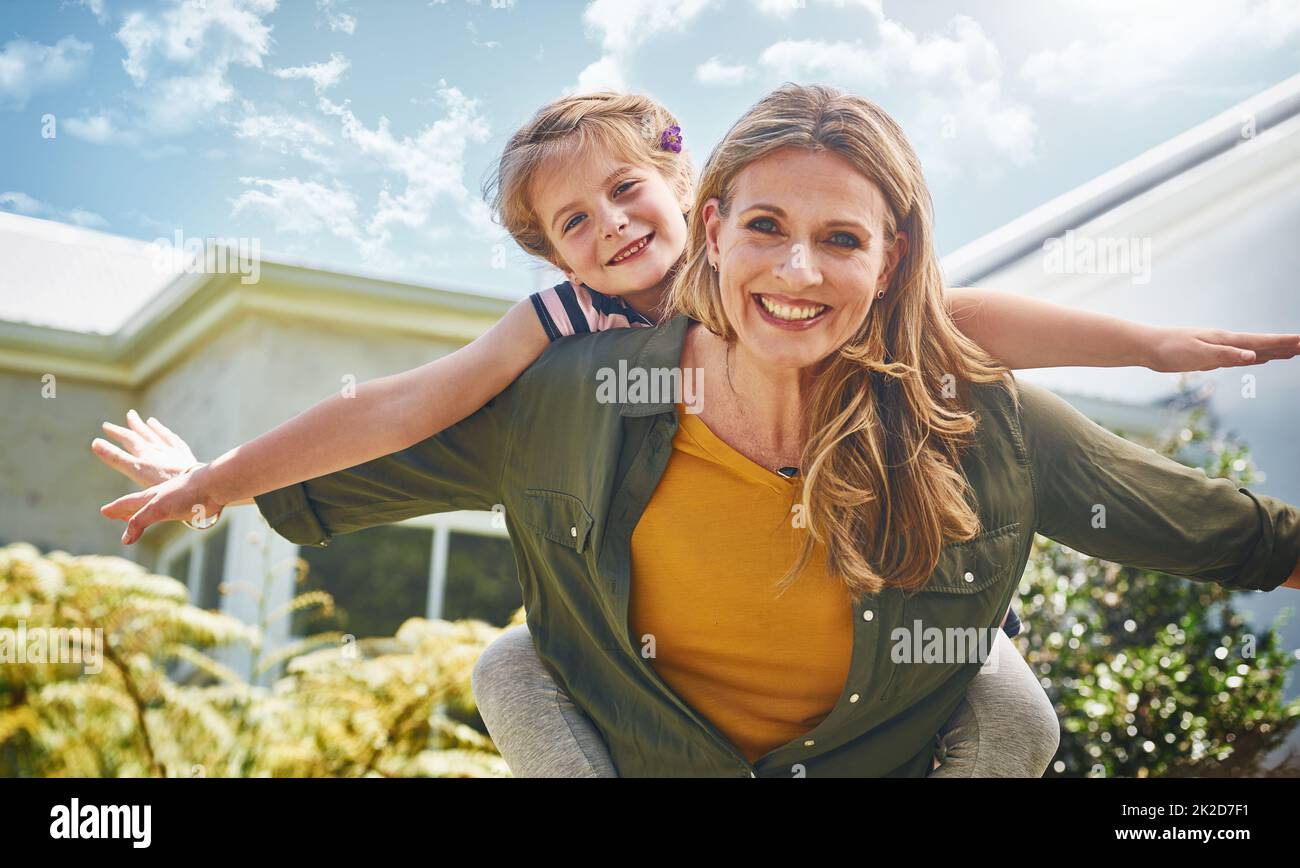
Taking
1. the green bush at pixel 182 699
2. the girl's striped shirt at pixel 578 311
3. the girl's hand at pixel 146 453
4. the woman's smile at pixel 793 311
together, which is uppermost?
the girl's striped shirt at pixel 578 311

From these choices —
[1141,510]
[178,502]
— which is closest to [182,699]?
[178,502]

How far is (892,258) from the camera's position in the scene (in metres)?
1.97

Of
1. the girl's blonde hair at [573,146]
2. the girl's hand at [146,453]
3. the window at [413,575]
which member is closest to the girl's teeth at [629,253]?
the girl's blonde hair at [573,146]

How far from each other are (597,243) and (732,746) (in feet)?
3.15

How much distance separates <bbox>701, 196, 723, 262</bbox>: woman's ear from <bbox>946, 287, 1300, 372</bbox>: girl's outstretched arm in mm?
430

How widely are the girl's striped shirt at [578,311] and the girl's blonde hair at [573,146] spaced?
225 mm

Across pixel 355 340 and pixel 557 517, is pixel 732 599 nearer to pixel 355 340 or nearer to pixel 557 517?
pixel 557 517

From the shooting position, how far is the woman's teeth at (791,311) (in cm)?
189

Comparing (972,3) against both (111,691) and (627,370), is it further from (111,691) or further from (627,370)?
(111,691)

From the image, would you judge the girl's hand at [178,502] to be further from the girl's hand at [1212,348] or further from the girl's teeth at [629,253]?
the girl's hand at [1212,348]

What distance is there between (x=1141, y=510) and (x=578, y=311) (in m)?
1.04

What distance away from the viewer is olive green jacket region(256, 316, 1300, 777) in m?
1.94

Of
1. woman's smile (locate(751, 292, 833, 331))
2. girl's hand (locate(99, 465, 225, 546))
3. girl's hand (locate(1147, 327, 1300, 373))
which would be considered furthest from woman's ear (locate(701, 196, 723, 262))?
girl's hand (locate(99, 465, 225, 546))
